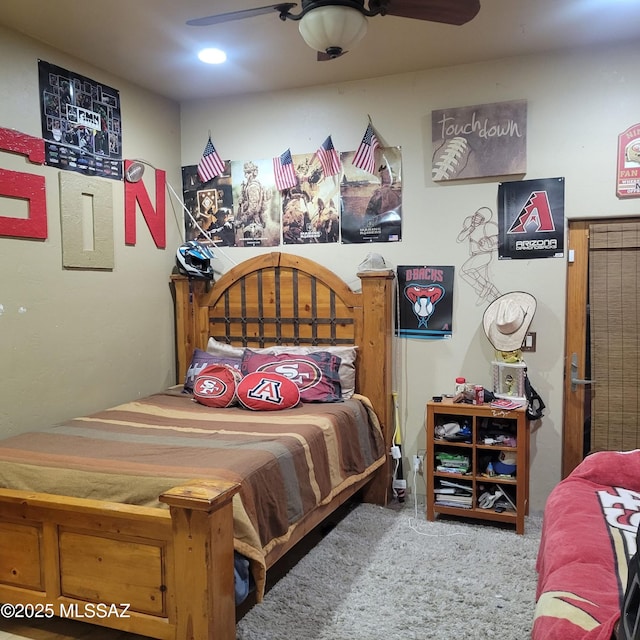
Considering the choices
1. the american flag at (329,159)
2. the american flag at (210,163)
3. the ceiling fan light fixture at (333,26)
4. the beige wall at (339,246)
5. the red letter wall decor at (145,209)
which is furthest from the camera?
the american flag at (210,163)

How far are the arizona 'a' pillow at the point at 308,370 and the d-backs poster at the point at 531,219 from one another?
1.23 metres

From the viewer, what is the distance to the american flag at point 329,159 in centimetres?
380

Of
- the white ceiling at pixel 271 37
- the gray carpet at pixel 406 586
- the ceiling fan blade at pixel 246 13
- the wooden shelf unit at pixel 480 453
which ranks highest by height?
the white ceiling at pixel 271 37

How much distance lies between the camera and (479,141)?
11.3 ft

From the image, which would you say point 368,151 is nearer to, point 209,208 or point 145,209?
point 209,208

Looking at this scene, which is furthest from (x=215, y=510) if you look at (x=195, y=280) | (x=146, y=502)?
(x=195, y=280)

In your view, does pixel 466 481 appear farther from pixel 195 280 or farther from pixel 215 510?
pixel 195 280

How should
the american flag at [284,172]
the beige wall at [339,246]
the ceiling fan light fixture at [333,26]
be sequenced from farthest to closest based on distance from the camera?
the american flag at [284,172] < the beige wall at [339,246] < the ceiling fan light fixture at [333,26]

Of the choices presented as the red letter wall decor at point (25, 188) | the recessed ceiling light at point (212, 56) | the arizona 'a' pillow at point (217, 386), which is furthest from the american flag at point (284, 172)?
the red letter wall decor at point (25, 188)

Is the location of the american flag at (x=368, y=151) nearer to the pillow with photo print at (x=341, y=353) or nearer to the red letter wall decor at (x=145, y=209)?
the pillow with photo print at (x=341, y=353)

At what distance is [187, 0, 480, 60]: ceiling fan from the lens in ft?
6.49

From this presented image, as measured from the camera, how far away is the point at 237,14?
2.19 meters

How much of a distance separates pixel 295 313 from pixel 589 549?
247 centimetres

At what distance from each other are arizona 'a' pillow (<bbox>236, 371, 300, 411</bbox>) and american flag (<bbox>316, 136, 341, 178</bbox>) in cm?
144
